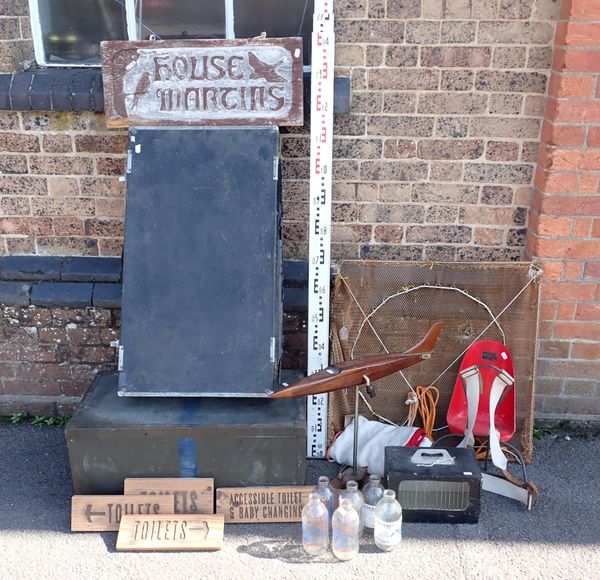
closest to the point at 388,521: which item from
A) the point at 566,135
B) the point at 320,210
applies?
the point at 320,210

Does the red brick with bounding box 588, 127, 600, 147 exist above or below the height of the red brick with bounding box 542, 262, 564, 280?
above

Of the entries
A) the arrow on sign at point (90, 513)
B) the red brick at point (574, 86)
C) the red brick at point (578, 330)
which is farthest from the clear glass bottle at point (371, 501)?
the red brick at point (574, 86)

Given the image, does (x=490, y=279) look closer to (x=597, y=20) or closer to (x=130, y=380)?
(x=597, y=20)

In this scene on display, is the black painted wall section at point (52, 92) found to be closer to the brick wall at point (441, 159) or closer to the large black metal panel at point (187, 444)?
the brick wall at point (441, 159)

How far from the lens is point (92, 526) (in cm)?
331

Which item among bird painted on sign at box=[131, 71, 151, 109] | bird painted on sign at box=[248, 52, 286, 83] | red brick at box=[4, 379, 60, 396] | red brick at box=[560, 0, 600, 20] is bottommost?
red brick at box=[4, 379, 60, 396]

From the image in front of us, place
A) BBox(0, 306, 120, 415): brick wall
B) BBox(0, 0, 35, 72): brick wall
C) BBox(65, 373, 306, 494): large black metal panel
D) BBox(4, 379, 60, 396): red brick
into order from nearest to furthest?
BBox(65, 373, 306, 494): large black metal panel
BBox(0, 0, 35, 72): brick wall
BBox(0, 306, 120, 415): brick wall
BBox(4, 379, 60, 396): red brick

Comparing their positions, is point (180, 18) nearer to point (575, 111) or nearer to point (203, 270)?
point (203, 270)

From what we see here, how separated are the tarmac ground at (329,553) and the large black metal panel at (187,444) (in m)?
0.25

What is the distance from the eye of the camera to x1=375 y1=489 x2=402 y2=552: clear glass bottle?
10.3ft

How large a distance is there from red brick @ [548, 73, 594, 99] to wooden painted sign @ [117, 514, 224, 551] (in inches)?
105

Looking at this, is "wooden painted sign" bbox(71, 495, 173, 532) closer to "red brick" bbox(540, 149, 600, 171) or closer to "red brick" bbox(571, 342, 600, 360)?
"red brick" bbox(571, 342, 600, 360)

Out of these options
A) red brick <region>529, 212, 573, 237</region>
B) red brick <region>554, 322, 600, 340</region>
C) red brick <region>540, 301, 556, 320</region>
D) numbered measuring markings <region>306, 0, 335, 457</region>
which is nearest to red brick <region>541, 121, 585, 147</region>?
red brick <region>529, 212, 573, 237</region>

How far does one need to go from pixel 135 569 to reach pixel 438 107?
8.84 feet
